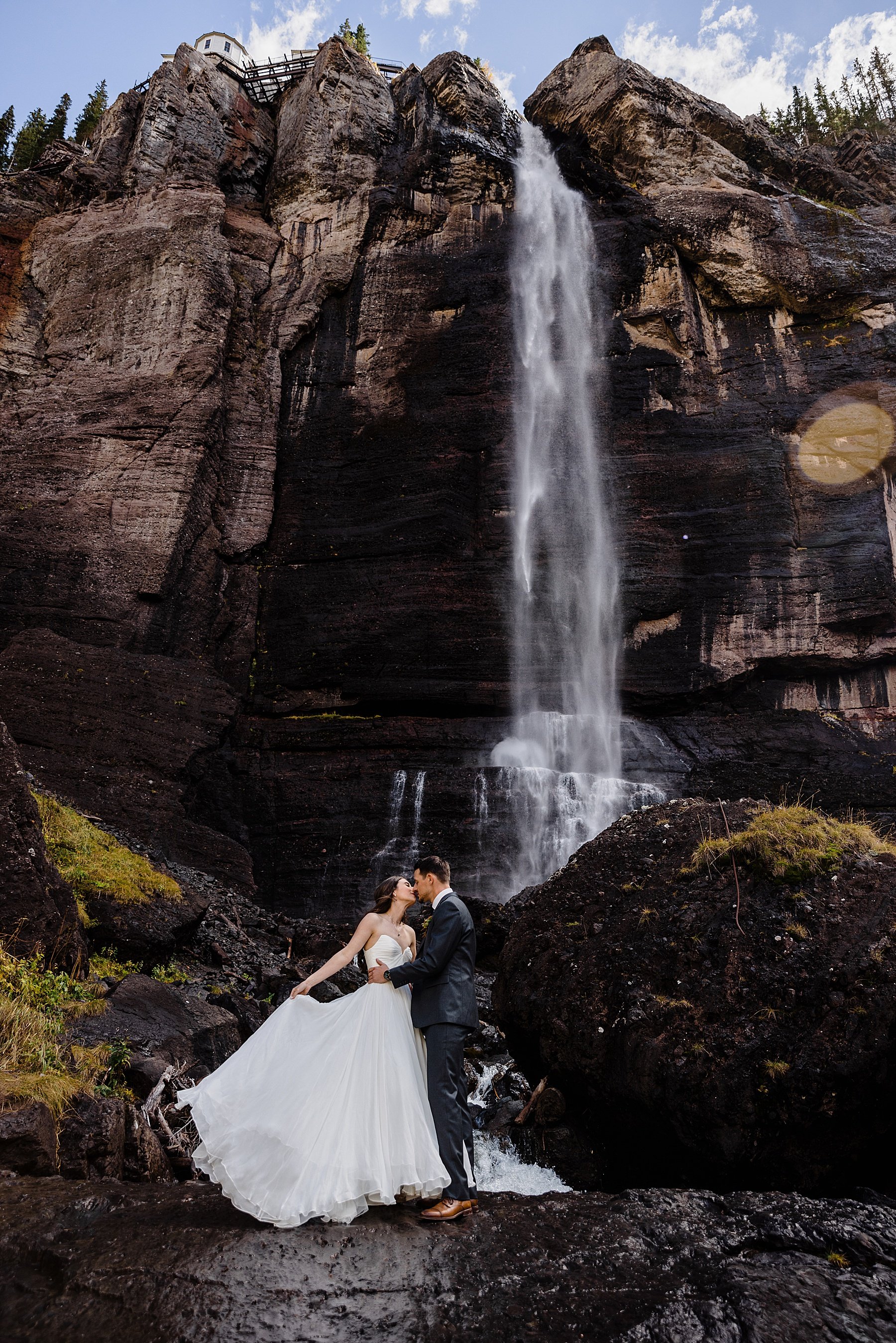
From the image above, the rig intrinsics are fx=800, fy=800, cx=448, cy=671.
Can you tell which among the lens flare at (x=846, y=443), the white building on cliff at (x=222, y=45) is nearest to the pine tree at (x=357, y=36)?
the white building on cliff at (x=222, y=45)

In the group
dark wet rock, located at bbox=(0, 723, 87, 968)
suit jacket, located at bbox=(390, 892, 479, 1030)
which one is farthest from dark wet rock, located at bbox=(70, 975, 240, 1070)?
suit jacket, located at bbox=(390, 892, 479, 1030)

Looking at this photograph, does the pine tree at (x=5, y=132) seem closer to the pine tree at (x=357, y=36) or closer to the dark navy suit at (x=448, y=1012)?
the pine tree at (x=357, y=36)

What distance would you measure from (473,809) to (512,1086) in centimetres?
1090

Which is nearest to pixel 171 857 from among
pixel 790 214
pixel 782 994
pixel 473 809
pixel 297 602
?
pixel 473 809

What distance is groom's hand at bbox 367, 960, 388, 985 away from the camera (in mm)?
4668

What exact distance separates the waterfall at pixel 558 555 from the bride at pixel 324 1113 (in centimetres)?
1474

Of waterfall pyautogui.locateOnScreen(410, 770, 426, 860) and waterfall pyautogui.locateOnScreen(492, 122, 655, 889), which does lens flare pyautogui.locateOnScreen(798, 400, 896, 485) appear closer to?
waterfall pyautogui.locateOnScreen(492, 122, 655, 889)

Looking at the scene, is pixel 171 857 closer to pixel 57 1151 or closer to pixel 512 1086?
pixel 512 1086

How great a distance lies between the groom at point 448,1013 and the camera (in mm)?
4289

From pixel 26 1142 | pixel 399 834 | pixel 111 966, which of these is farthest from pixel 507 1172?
pixel 399 834

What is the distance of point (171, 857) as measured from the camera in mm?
16938

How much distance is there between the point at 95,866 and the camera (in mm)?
10797

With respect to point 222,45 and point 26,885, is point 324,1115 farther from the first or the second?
point 222,45

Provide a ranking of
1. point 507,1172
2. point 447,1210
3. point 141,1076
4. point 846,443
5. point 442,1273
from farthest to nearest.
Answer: point 846,443 < point 507,1172 < point 141,1076 < point 447,1210 < point 442,1273
